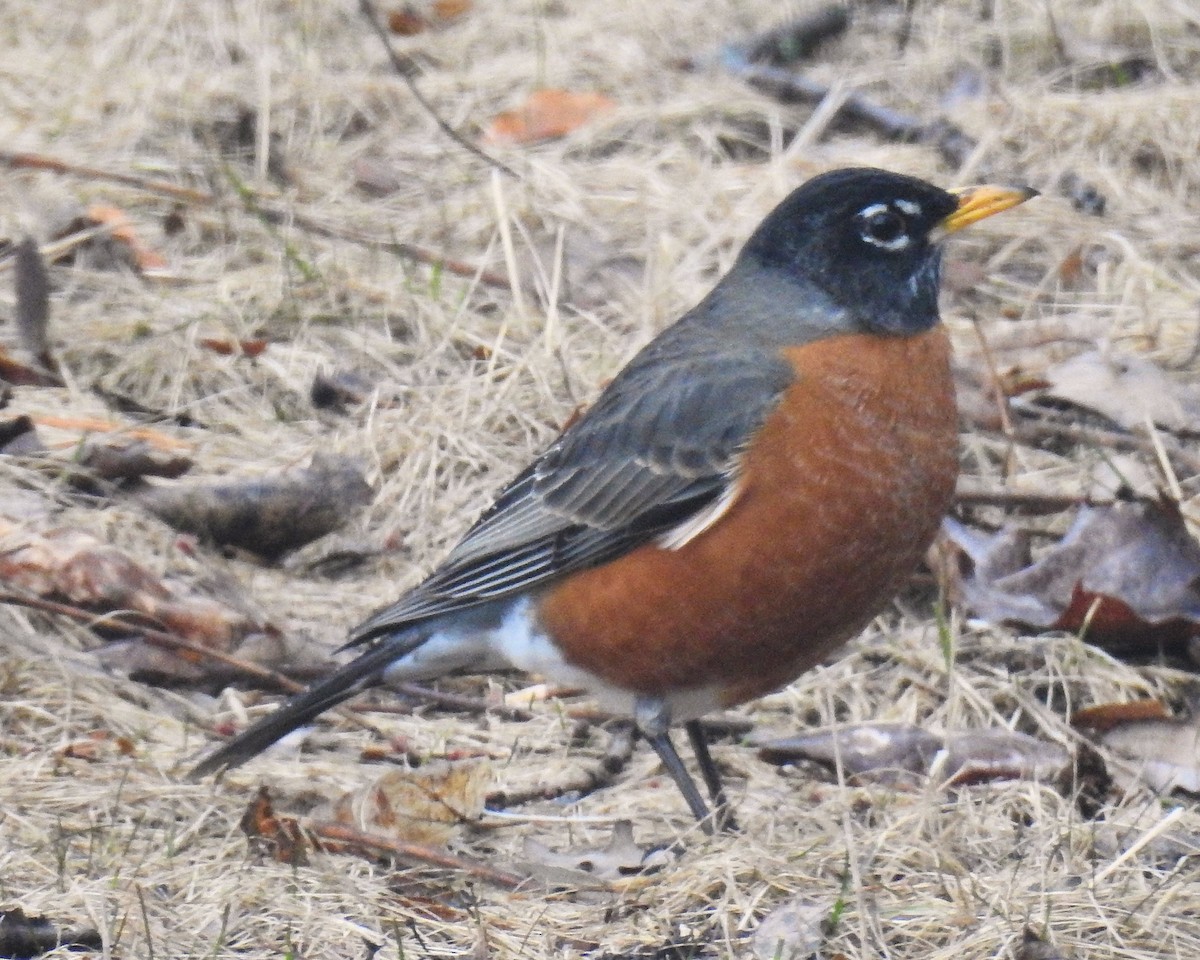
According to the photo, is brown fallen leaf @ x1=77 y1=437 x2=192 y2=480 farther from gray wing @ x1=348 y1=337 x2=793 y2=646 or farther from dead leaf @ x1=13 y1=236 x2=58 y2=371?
gray wing @ x1=348 y1=337 x2=793 y2=646

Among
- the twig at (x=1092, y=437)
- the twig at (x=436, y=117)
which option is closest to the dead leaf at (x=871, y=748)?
the twig at (x=1092, y=437)

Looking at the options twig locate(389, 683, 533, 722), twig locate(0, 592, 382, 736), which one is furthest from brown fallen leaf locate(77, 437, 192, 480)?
twig locate(389, 683, 533, 722)

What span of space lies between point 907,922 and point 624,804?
953 millimetres

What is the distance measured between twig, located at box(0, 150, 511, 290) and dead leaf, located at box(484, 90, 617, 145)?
34.1 inches

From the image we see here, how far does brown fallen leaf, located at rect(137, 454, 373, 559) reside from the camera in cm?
439

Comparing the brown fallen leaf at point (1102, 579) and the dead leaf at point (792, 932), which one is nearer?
the dead leaf at point (792, 932)

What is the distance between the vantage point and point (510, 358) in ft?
16.5

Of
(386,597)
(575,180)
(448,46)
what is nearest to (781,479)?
(386,597)

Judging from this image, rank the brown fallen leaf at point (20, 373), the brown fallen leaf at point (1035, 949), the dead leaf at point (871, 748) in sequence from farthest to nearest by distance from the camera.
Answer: the brown fallen leaf at point (20, 373)
the dead leaf at point (871, 748)
the brown fallen leaf at point (1035, 949)

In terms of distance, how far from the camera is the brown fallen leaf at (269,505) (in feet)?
14.4

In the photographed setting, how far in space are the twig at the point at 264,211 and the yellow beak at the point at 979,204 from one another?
1.87 meters

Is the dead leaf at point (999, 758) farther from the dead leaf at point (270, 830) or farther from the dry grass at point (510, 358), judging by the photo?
the dead leaf at point (270, 830)

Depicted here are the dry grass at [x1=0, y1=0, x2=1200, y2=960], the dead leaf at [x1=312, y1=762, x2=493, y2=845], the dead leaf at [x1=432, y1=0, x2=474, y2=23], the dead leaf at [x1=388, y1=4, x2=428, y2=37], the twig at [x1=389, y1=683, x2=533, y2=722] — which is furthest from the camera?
the dead leaf at [x1=432, y1=0, x2=474, y2=23]

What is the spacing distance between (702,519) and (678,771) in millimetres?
495
